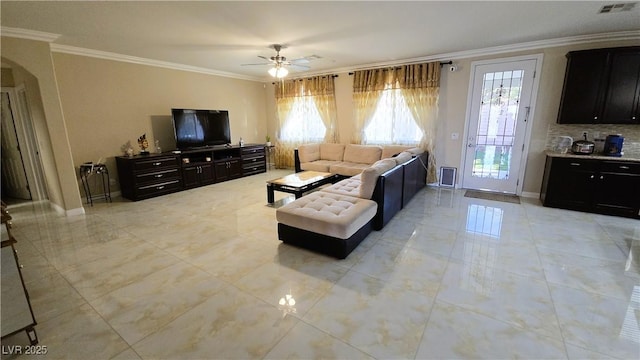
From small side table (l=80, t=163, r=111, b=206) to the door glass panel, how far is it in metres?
7.02

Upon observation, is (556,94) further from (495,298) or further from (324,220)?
(324,220)

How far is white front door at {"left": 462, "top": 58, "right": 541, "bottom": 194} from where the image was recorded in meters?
4.58

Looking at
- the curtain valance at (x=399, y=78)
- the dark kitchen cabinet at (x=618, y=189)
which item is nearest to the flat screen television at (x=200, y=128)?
the curtain valance at (x=399, y=78)

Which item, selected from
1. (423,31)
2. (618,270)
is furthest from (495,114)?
(618,270)

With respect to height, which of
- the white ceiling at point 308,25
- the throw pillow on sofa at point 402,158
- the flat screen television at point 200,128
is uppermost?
the white ceiling at point 308,25

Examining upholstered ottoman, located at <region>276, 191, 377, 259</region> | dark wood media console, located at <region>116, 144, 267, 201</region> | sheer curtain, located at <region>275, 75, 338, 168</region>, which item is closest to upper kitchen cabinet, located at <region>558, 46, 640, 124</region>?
upholstered ottoman, located at <region>276, 191, 377, 259</region>

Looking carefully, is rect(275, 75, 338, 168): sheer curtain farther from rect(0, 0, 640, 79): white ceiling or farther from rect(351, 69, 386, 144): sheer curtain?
rect(0, 0, 640, 79): white ceiling

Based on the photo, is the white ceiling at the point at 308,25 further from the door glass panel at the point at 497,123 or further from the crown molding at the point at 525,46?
the door glass panel at the point at 497,123

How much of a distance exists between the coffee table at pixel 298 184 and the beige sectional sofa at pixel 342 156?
0.59m

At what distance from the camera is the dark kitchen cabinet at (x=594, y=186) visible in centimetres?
369

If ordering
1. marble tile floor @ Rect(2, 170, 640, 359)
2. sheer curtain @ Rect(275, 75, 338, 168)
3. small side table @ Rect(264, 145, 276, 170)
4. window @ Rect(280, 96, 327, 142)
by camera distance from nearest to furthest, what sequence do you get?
marble tile floor @ Rect(2, 170, 640, 359)
sheer curtain @ Rect(275, 75, 338, 168)
window @ Rect(280, 96, 327, 142)
small side table @ Rect(264, 145, 276, 170)

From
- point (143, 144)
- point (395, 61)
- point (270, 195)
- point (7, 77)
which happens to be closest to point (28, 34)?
point (7, 77)

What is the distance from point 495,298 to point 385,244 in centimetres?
117

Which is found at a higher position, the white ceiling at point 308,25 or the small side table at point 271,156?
the white ceiling at point 308,25
